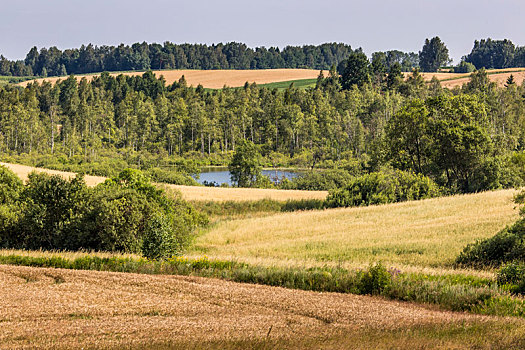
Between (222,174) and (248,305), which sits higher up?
(248,305)

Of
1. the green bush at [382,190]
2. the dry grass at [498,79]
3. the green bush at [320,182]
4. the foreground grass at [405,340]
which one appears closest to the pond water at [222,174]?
the green bush at [320,182]

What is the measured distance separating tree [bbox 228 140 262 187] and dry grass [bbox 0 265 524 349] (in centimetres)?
6753

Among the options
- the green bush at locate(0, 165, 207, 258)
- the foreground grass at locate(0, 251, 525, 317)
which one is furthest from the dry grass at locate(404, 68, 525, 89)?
the foreground grass at locate(0, 251, 525, 317)

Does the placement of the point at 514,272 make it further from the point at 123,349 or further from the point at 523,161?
the point at 123,349

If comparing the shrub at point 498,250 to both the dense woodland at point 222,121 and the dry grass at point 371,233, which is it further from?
the dense woodland at point 222,121

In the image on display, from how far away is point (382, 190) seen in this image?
5597cm

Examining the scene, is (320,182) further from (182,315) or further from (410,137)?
(182,315)

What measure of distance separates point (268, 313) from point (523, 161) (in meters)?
16.2

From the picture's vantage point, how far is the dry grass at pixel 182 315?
400 inches

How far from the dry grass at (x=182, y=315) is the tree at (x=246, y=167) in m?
67.5

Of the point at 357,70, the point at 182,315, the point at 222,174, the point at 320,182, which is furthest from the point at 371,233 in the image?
the point at 357,70

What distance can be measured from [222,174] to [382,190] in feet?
169

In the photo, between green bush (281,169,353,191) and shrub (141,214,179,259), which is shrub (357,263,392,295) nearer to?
shrub (141,214,179,259)

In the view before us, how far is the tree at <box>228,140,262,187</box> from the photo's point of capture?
83938mm
